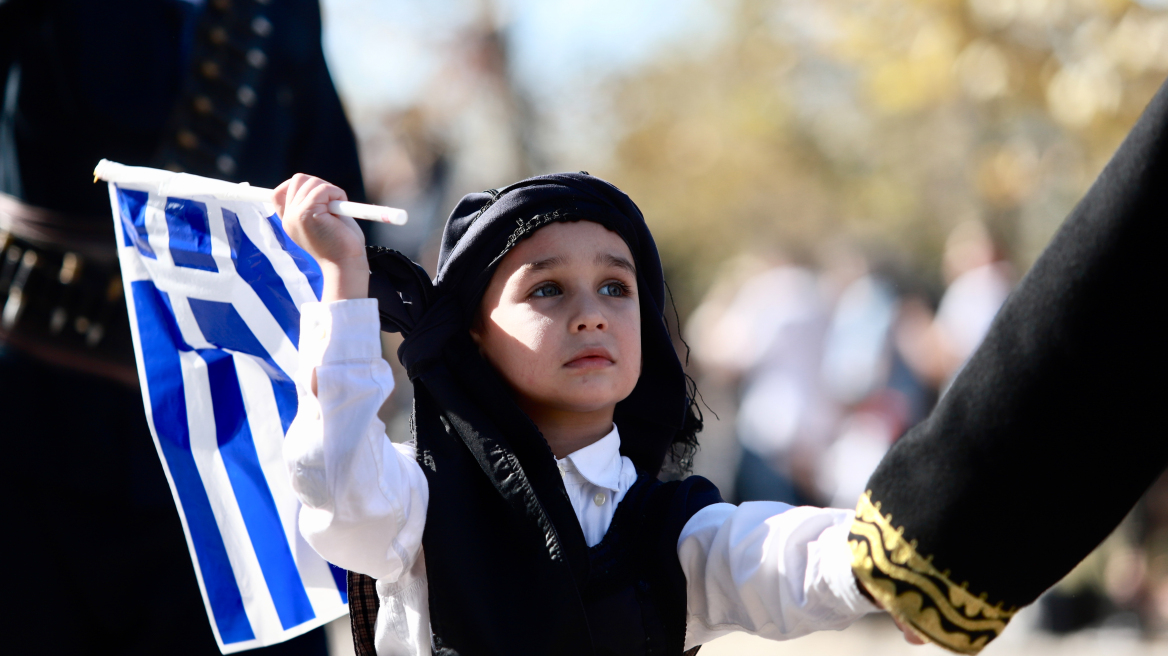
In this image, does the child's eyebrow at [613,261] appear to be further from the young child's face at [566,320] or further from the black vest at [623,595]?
the black vest at [623,595]

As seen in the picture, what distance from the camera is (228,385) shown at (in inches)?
86.1

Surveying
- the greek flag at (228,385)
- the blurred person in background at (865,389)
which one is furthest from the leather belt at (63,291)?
the blurred person in background at (865,389)

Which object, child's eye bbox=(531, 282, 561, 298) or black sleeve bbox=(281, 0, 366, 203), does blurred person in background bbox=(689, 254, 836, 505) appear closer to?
black sleeve bbox=(281, 0, 366, 203)

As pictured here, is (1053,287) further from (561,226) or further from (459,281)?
(459,281)

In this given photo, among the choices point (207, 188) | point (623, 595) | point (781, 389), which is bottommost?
point (623, 595)

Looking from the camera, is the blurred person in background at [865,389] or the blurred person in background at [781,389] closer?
the blurred person in background at [865,389]

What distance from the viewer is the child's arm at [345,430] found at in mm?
1662

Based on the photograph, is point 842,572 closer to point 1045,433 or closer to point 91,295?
point 1045,433

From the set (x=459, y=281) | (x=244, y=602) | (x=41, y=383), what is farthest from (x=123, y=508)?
(x=459, y=281)

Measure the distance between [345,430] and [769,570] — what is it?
0.63 metres

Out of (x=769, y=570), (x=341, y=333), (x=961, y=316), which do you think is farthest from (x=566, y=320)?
(x=961, y=316)

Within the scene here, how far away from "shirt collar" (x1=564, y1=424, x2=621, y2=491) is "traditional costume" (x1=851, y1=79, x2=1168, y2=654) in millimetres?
590

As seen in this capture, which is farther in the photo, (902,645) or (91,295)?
(902,645)

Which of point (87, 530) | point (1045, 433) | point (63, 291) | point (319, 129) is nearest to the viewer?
point (1045, 433)
